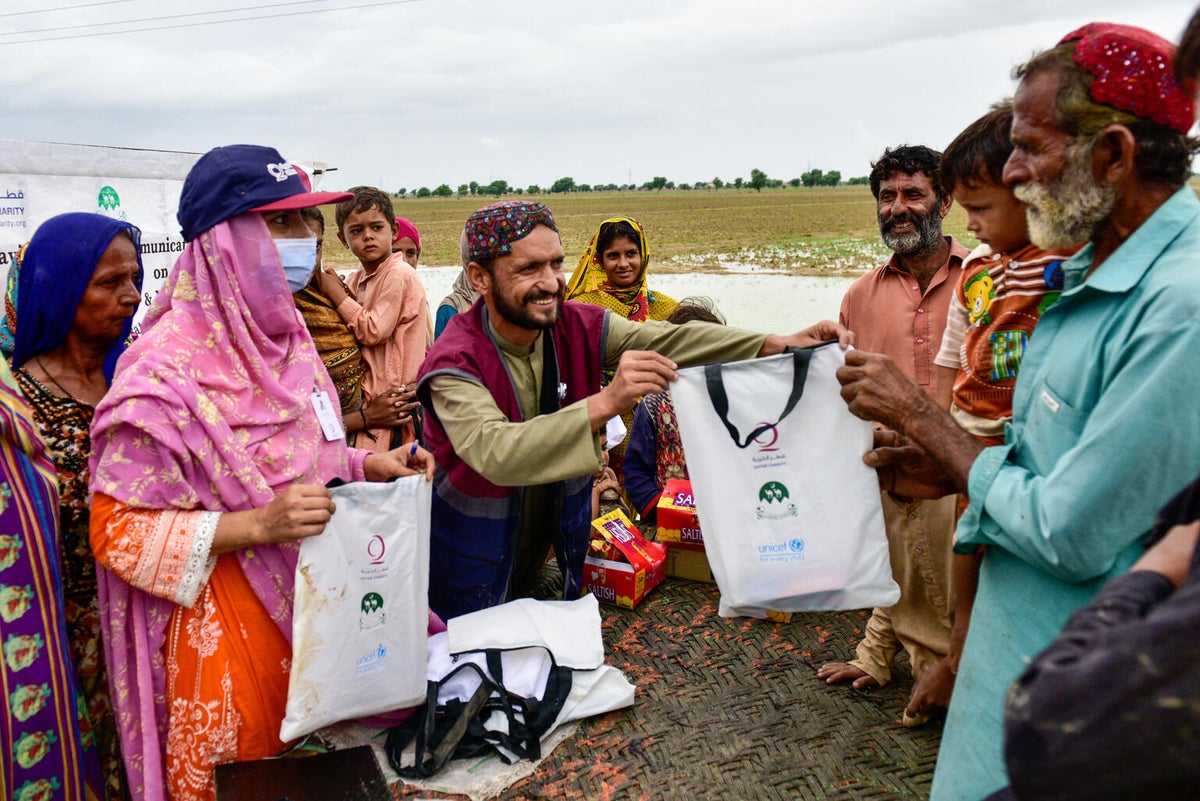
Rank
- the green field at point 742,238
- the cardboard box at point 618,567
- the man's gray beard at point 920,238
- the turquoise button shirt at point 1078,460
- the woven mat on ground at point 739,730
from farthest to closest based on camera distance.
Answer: the green field at point 742,238 < the cardboard box at point 618,567 < the man's gray beard at point 920,238 < the woven mat on ground at point 739,730 < the turquoise button shirt at point 1078,460

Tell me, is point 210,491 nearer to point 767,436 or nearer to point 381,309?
point 767,436

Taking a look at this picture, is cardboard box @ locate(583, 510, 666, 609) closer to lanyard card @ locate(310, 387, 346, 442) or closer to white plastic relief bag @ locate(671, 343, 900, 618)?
white plastic relief bag @ locate(671, 343, 900, 618)

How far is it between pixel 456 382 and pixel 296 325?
57 centimetres

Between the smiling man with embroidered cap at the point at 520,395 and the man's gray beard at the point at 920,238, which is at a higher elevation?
the man's gray beard at the point at 920,238

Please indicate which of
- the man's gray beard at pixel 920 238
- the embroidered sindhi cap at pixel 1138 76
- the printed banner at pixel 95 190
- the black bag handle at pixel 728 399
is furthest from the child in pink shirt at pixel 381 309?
the embroidered sindhi cap at pixel 1138 76

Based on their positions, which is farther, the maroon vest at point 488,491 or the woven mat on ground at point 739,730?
the maroon vest at point 488,491

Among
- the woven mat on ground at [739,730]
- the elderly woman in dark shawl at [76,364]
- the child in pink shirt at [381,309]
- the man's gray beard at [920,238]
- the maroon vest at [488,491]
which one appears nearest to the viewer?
the elderly woman in dark shawl at [76,364]

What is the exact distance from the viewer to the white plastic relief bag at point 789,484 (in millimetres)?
2346

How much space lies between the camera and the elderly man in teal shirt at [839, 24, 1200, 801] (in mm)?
1310

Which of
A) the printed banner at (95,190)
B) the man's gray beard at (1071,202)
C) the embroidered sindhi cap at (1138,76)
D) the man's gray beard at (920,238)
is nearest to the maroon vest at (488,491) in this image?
the man's gray beard at (920,238)

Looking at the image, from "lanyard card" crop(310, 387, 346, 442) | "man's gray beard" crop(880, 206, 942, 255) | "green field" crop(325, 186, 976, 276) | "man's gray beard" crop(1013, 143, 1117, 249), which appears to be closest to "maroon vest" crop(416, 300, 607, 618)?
"lanyard card" crop(310, 387, 346, 442)

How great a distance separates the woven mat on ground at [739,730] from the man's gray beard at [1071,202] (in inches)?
70.1

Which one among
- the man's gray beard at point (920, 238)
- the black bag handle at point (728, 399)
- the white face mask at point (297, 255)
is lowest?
the black bag handle at point (728, 399)

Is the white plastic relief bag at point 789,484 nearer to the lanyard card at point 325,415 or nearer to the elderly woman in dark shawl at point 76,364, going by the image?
the lanyard card at point 325,415
